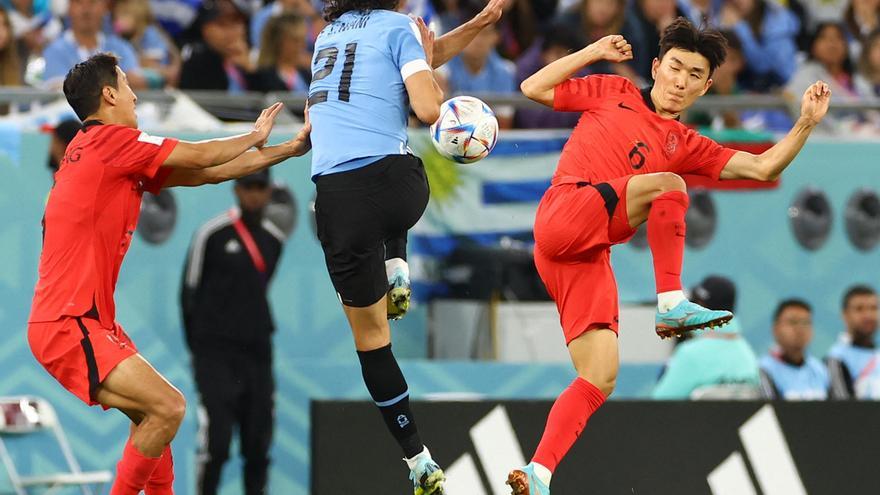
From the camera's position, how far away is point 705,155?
9.08 metres

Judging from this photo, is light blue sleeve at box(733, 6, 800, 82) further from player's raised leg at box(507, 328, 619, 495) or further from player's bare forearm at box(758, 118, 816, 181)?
player's raised leg at box(507, 328, 619, 495)

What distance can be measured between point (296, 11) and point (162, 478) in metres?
6.04

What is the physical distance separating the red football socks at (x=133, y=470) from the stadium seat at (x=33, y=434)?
3.84 metres

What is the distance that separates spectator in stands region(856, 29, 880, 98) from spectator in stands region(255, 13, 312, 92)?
522 cm

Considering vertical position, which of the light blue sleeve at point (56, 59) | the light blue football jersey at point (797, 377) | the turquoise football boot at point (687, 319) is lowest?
the light blue football jersey at point (797, 377)

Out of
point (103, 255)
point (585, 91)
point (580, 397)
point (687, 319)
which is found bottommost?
point (580, 397)

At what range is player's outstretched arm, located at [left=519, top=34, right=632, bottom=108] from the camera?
8633 millimetres

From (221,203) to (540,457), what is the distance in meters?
5.19

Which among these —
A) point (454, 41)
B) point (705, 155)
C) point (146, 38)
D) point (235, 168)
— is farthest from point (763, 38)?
point (235, 168)

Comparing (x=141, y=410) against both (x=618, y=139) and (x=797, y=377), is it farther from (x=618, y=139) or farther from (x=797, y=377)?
(x=797, y=377)

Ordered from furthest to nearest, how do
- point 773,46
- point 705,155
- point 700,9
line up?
point 773,46, point 700,9, point 705,155

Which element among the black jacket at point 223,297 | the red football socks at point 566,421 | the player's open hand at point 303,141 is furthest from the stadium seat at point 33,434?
the red football socks at point 566,421

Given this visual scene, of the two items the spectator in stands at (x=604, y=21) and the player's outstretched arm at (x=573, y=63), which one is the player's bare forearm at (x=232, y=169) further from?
the spectator in stands at (x=604, y=21)

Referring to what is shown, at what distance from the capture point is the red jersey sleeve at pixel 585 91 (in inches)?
351
